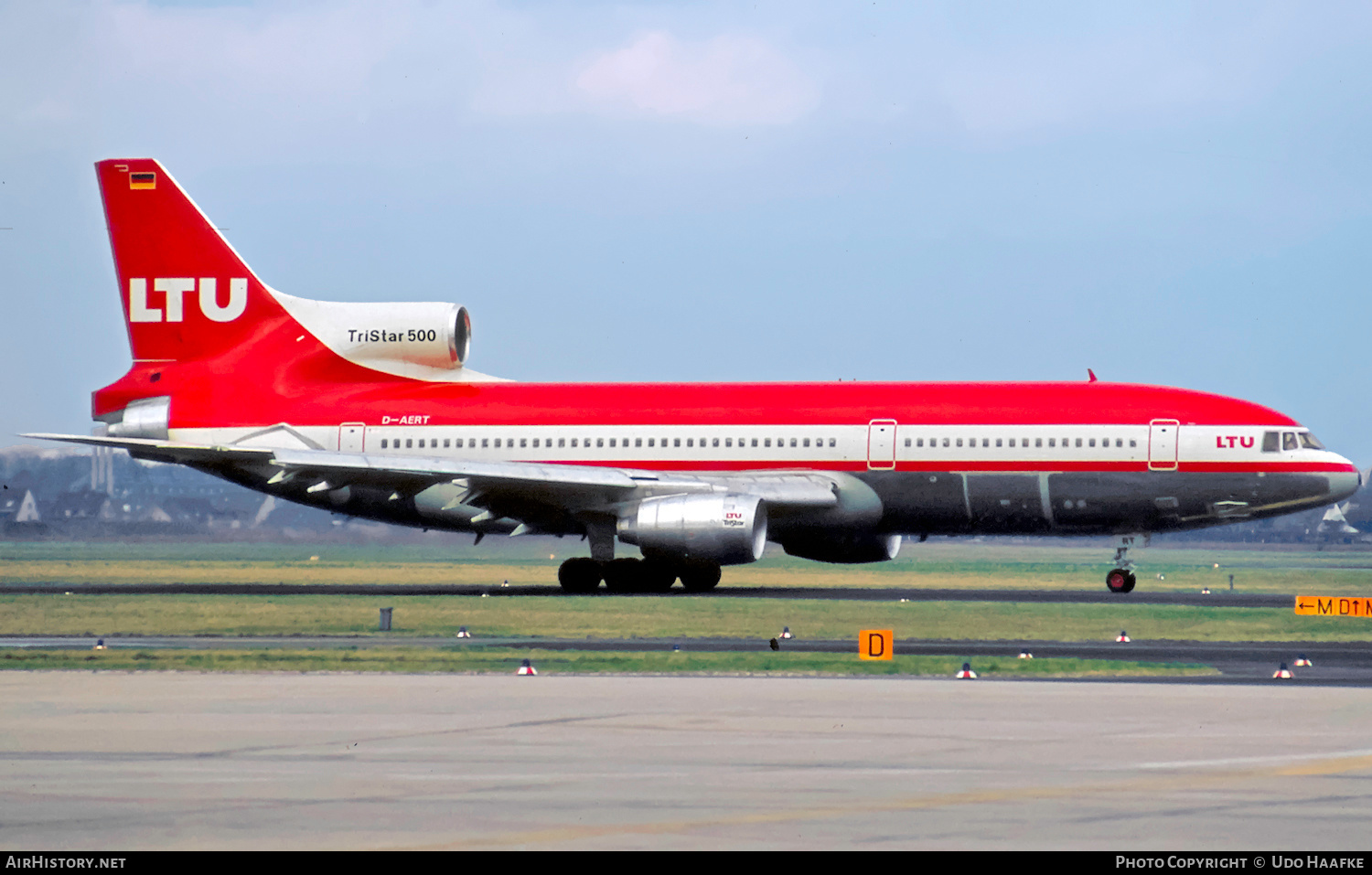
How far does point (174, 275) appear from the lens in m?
47.6

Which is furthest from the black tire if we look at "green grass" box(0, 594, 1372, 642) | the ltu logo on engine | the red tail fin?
the ltu logo on engine

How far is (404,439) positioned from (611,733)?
2988 centimetres

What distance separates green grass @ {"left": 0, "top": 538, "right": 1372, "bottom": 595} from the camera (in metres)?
51.3

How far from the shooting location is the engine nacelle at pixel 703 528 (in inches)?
1528

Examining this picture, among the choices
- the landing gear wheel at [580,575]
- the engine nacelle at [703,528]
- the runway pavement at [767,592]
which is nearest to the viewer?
the engine nacelle at [703,528]

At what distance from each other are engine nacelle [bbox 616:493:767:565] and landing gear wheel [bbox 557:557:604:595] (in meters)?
2.97

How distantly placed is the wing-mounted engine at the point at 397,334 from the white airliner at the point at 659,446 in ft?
0.19

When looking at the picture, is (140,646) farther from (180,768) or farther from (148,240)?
(148,240)

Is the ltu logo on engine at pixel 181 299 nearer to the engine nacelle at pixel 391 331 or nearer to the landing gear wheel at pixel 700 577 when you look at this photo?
the engine nacelle at pixel 391 331

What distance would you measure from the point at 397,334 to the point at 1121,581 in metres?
19.3

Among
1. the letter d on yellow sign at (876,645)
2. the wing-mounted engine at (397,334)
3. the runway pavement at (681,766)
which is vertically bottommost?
the runway pavement at (681,766)

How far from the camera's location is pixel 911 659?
23.8 meters

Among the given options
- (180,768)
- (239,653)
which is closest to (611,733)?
(180,768)

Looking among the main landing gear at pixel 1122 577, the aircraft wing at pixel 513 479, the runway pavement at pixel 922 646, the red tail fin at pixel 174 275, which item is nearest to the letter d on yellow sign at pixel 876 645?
the runway pavement at pixel 922 646
